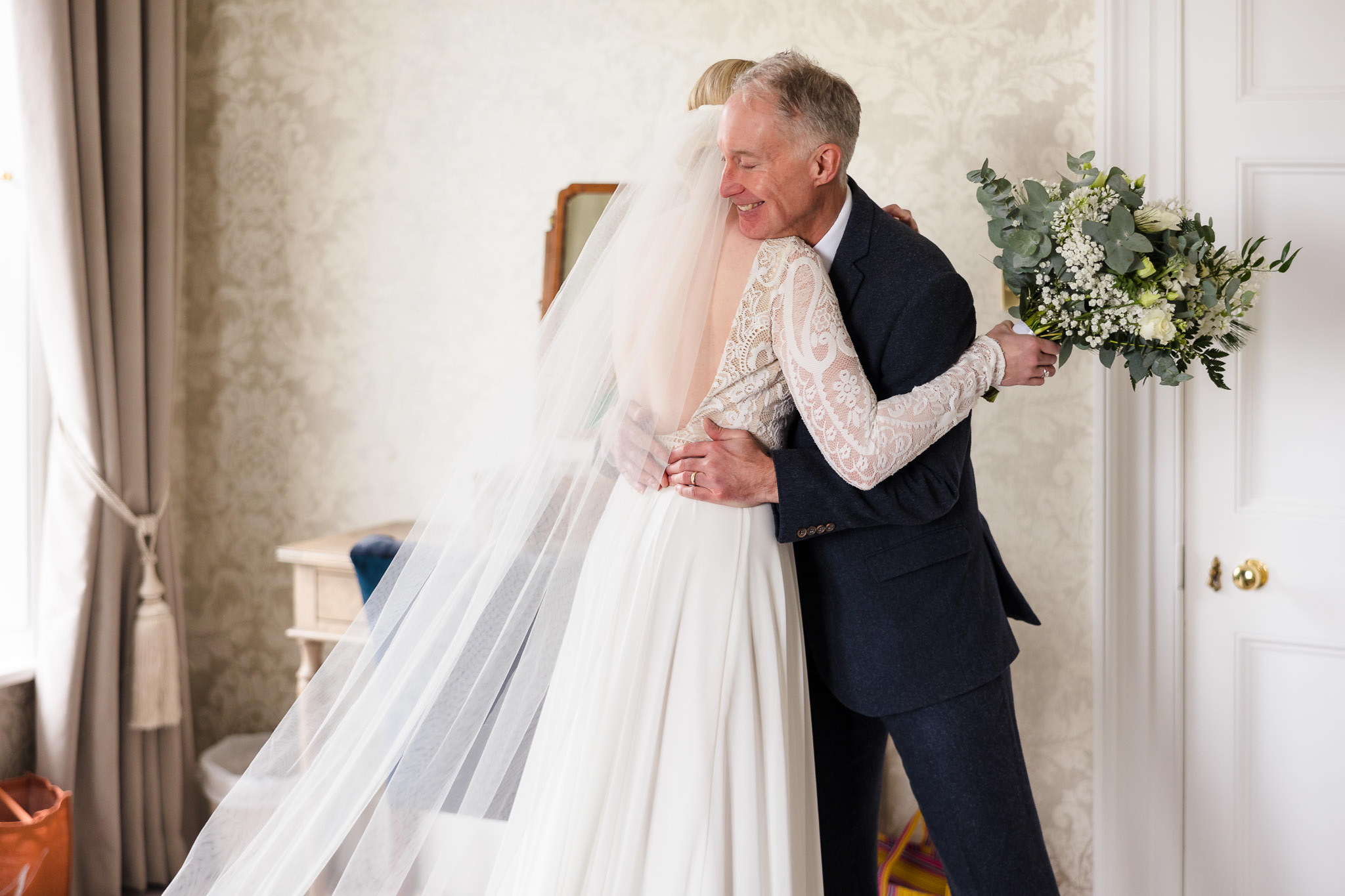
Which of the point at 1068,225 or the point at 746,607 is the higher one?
the point at 1068,225

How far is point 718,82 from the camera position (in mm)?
1444

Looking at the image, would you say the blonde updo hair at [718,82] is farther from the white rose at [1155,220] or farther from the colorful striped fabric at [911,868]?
the colorful striped fabric at [911,868]

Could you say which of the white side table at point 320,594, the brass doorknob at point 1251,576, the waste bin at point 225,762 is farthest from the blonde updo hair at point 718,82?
the waste bin at point 225,762

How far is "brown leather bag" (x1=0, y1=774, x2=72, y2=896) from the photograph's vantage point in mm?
1991

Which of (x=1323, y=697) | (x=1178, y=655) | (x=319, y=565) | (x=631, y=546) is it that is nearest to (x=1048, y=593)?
(x=1178, y=655)

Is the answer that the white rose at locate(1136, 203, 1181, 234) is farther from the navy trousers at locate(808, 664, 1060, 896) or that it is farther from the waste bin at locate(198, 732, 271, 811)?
the waste bin at locate(198, 732, 271, 811)

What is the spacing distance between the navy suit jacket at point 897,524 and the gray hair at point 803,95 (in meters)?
0.12

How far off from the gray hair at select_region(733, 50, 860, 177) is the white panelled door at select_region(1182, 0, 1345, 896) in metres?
1.06

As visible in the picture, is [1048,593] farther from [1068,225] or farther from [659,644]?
[659,644]

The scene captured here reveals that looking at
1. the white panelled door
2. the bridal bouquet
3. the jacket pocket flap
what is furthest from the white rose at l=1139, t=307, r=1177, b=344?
the white panelled door

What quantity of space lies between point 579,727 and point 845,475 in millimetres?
482

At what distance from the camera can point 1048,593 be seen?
2.06m

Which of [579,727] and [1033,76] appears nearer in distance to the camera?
[579,727]

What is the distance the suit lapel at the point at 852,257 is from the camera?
1.33 metres
